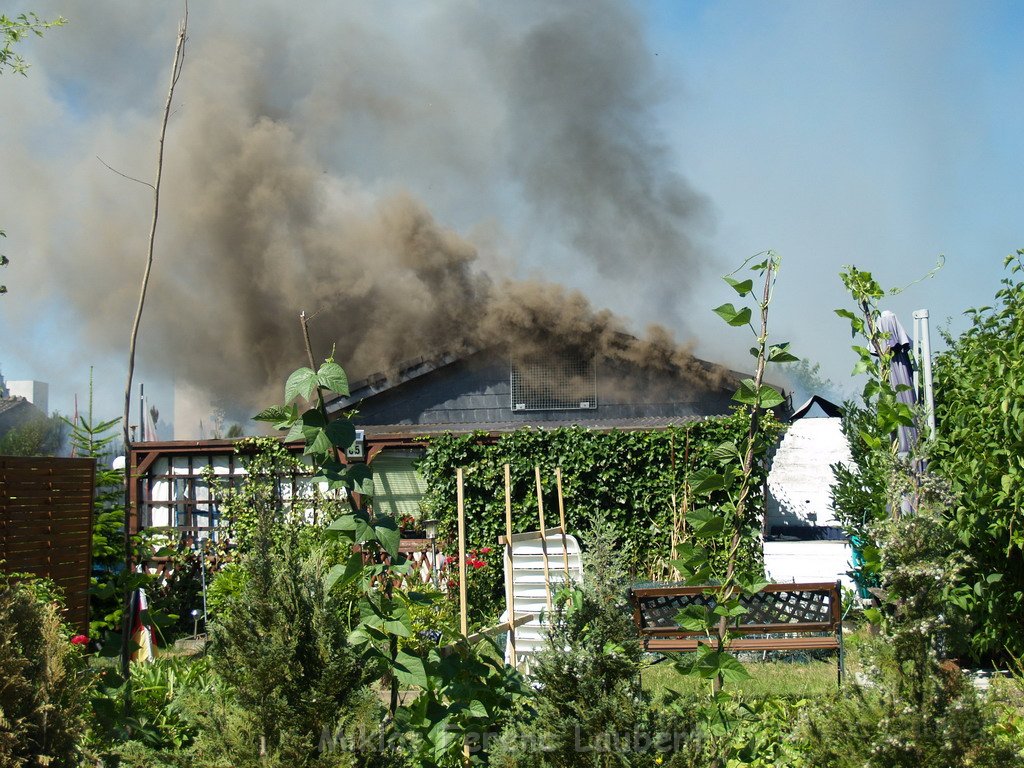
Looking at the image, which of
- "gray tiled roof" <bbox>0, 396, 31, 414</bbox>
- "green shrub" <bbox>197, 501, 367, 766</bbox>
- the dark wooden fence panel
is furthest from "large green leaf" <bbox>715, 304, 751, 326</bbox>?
"gray tiled roof" <bbox>0, 396, 31, 414</bbox>

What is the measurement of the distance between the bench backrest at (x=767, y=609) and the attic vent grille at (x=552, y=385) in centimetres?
904

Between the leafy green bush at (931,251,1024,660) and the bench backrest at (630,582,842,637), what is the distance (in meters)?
1.07

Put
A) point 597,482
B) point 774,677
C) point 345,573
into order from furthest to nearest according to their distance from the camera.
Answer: point 597,482 → point 774,677 → point 345,573

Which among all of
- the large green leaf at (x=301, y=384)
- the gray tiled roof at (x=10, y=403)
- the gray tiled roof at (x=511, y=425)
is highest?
the gray tiled roof at (x=10, y=403)

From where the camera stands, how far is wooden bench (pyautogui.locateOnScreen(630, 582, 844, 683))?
21.2ft

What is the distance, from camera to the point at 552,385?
16078 mm

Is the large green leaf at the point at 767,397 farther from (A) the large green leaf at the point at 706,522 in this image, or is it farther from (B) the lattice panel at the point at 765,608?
(B) the lattice panel at the point at 765,608

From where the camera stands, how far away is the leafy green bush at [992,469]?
5215 mm

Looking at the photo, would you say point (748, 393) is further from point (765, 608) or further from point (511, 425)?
point (511, 425)

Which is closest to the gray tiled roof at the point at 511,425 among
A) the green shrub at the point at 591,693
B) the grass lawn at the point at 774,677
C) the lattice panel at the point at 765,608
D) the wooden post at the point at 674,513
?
the wooden post at the point at 674,513

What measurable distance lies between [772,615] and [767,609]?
0.06m

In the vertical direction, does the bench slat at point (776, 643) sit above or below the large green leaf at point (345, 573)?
below

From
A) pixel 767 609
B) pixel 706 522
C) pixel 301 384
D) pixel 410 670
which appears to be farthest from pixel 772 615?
pixel 301 384

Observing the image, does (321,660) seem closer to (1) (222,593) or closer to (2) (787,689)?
(2) (787,689)
